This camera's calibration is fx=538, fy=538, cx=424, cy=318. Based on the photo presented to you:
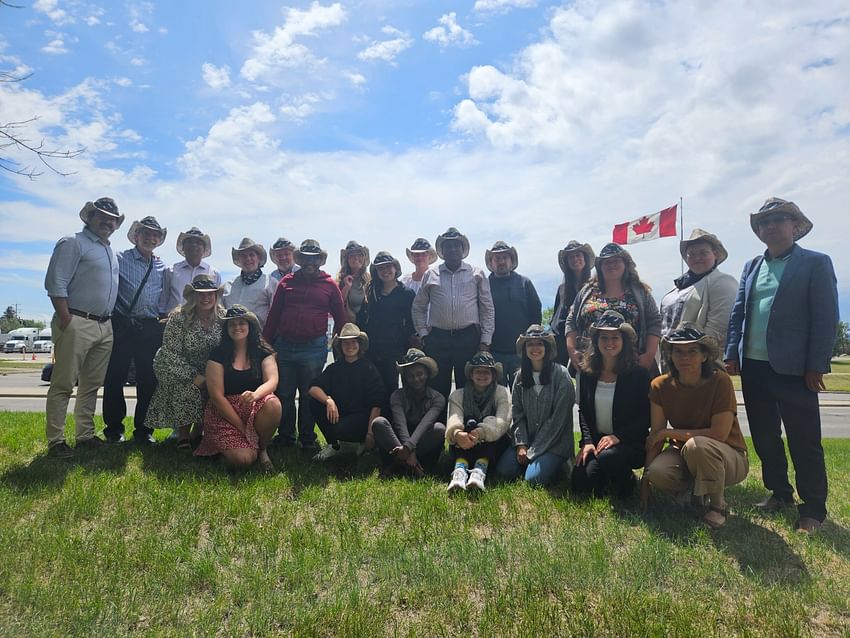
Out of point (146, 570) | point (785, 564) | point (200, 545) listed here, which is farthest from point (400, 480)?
point (785, 564)

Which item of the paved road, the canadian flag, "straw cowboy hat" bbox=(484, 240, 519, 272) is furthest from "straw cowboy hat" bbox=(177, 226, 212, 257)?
the canadian flag

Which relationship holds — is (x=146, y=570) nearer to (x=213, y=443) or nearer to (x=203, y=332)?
(x=213, y=443)

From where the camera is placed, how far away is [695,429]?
436 centimetres

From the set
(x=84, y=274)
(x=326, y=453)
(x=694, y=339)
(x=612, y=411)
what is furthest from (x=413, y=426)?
(x=84, y=274)

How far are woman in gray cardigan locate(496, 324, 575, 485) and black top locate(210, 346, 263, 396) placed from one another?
264 cm

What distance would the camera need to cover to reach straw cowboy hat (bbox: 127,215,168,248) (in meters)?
6.31

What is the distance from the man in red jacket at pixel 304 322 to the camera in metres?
6.13

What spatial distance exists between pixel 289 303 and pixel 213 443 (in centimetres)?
173

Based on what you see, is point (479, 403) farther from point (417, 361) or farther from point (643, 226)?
point (643, 226)

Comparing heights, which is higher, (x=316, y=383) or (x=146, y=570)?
(x=316, y=383)

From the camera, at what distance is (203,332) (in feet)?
19.0

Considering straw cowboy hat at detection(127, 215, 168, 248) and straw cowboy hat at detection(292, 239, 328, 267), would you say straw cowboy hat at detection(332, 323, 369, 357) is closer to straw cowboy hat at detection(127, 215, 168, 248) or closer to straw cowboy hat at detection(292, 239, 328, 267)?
straw cowboy hat at detection(292, 239, 328, 267)

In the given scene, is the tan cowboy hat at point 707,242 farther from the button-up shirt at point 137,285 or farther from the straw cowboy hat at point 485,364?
the button-up shirt at point 137,285

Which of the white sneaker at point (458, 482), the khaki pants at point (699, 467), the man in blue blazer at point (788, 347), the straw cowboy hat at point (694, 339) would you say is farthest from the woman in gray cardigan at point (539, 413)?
the man in blue blazer at point (788, 347)
